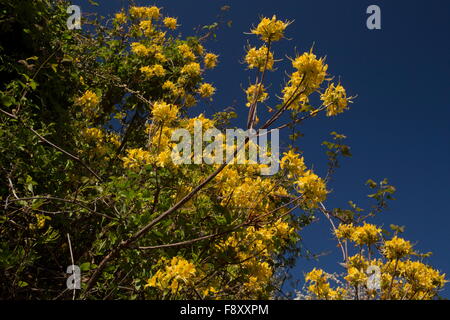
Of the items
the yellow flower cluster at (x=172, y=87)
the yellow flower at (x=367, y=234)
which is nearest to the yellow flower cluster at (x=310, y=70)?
the yellow flower at (x=367, y=234)

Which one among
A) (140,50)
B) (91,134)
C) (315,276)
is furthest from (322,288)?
(140,50)

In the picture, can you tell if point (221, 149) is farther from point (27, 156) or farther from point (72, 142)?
point (72, 142)

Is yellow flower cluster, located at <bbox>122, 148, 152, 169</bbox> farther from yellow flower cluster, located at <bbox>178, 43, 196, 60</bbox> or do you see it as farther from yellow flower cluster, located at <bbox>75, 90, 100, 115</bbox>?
yellow flower cluster, located at <bbox>178, 43, 196, 60</bbox>

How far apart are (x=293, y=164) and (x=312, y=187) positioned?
264 millimetres

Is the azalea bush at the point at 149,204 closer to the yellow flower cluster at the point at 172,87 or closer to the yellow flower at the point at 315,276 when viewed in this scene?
the yellow flower at the point at 315,276

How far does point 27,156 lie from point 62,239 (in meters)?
0.85

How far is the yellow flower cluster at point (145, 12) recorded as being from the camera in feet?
19.3

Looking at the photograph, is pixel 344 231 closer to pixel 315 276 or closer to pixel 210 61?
pixel 315 276

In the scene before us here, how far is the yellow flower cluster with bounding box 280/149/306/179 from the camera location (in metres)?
2.55

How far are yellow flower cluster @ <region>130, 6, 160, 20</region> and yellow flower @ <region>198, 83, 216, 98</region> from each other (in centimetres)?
172

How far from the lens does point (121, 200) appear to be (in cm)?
239

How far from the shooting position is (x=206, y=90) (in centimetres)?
513
